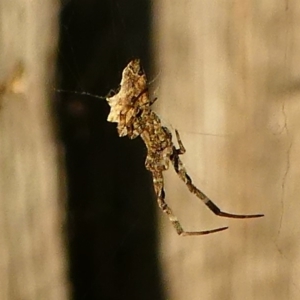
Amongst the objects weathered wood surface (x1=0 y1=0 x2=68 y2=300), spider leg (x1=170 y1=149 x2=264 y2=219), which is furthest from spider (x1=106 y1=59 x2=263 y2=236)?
weathered wood surface (x1=0 y1=0 x2=68 y2=300)

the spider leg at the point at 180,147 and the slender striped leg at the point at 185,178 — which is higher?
the spider leg at the point at 180,147

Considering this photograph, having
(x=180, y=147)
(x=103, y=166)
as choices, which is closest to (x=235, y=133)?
(x=180, y=147)

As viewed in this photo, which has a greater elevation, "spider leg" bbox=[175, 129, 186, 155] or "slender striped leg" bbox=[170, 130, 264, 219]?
"spider leg" bbox=[175, 129, 186, 155]

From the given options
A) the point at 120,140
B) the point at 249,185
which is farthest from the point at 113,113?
the point at 249,185

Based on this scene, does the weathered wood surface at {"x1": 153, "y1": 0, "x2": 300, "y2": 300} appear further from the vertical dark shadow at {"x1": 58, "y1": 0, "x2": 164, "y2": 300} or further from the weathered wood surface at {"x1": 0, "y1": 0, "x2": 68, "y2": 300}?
the weathered wood surface at {"x1": 0, "y1": 0, "x2": 68, "y2": 300}

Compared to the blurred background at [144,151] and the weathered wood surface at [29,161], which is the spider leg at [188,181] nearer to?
the blurred background at [144,151]

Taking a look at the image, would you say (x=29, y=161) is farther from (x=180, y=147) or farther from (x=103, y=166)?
(x=180, y=147)

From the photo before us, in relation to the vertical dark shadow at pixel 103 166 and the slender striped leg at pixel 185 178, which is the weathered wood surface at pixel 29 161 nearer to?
the vertical dark shadow at pixel 103 166

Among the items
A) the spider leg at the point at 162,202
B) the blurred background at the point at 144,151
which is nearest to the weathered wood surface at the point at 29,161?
the blurred background at the point at 144,151
